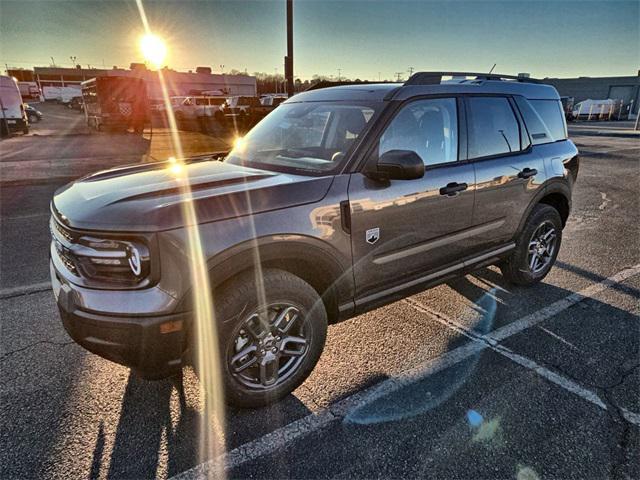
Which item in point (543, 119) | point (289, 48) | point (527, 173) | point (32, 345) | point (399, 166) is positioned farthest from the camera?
point (289, 48)

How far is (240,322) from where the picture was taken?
2322 mm

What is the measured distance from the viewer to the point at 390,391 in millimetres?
2701

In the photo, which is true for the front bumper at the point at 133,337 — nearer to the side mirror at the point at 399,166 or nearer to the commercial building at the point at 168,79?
the side mirror at the point at 399,166

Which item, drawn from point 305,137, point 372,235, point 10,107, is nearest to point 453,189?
point 372,235

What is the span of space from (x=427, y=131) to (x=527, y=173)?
1252 mm

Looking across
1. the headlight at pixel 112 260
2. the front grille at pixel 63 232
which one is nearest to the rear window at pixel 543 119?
the headlight at pixel 112 260

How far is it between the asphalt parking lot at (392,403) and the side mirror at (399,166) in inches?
52.2

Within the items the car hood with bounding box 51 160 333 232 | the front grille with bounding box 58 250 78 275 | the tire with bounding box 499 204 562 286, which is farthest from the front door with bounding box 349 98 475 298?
the front grille with bounding box 58 250 78 275

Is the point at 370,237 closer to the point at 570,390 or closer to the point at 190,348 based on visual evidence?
the point at 190,348

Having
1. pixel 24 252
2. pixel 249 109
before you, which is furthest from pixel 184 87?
pixel 24 252

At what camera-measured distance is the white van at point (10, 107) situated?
1845 centimetres

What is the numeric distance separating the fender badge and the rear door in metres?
1.10

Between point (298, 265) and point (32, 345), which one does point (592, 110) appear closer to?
point (298, 265)

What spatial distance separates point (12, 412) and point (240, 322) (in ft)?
4.81
